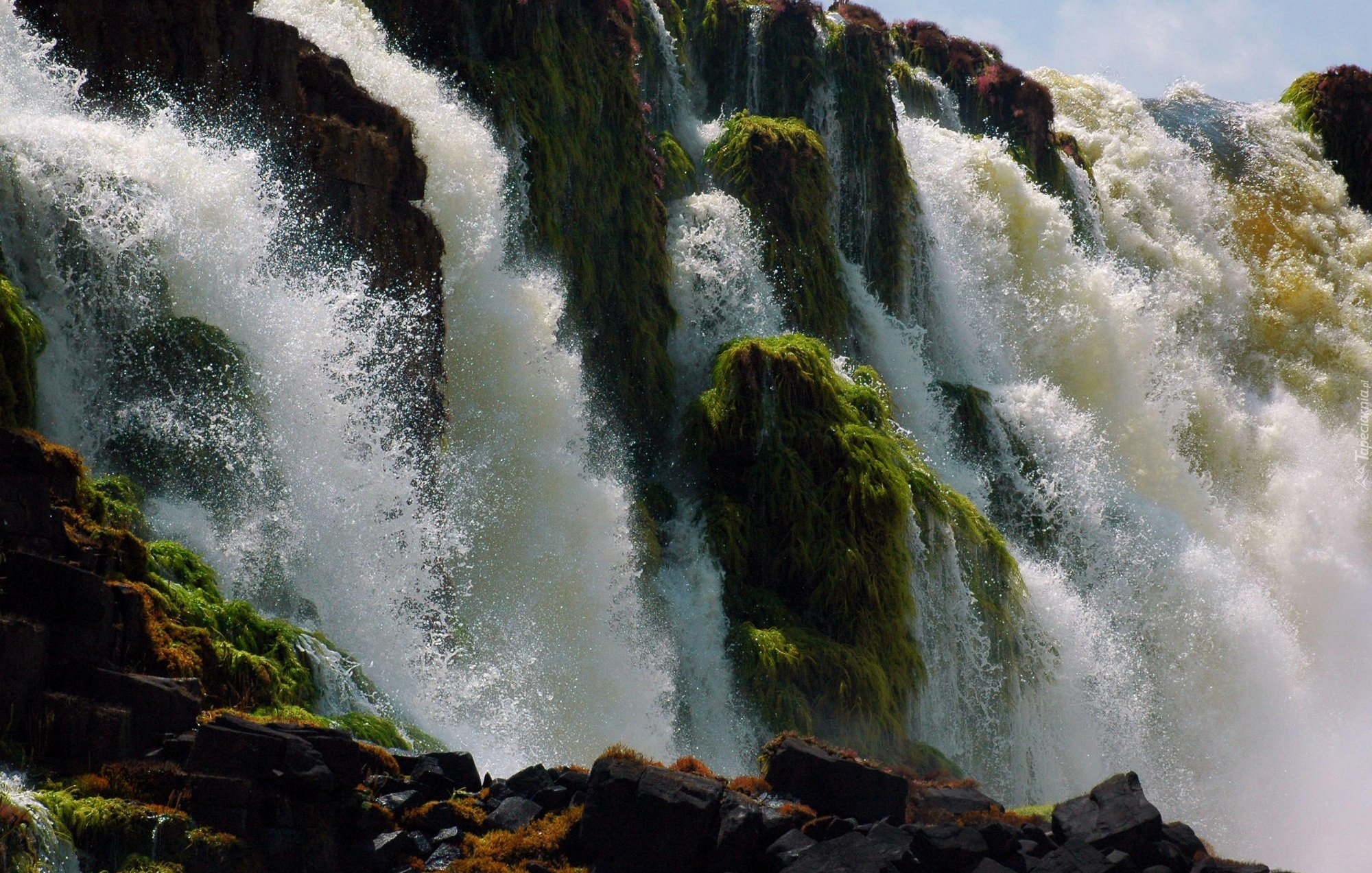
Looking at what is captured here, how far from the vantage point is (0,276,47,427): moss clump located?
376 inches

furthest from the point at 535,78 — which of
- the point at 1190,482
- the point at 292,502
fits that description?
the point at 1190,482

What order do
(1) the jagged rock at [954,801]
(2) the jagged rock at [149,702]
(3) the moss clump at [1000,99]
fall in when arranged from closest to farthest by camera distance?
1. (2) the jagged rock at [149,702]
2. (1) the jagged rock at [954,801]
3. (3) the moss clump at [1000,99]

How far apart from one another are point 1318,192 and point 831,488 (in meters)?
21.8

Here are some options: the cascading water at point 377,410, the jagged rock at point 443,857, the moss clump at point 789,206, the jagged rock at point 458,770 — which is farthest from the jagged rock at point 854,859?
the moss clump at point 789,206

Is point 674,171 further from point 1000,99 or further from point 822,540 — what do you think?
point 1000,99

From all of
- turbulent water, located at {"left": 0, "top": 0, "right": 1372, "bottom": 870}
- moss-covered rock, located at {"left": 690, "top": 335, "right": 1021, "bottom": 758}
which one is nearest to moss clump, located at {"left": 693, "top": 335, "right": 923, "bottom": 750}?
moss-covered rock, located at {"left": 690, "top": 335, "right": 1021, "bottom": 758}

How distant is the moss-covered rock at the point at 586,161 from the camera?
17.6m

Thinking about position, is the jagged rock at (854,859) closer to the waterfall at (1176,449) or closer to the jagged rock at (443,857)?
the jagged rock at (443,857)


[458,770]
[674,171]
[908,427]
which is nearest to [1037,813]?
[458,770]

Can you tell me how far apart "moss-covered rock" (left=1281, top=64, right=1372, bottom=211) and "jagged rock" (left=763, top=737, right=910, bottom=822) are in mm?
29888

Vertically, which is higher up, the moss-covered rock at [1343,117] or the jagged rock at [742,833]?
the moss-covered rock at [1343,117]

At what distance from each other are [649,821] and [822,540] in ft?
28.5

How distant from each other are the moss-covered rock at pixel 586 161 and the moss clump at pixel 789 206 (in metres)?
1.96

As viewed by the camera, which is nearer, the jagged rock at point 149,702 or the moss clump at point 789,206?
the jagged rock at point 149,702
